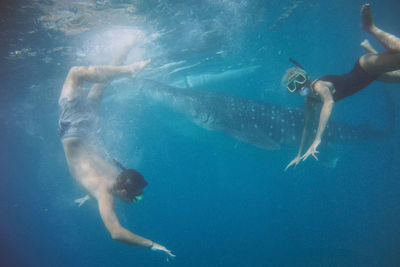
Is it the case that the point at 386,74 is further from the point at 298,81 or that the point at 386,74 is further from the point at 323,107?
the point at 298,81

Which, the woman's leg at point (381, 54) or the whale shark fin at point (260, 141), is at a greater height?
the woman's leg at point (381, 54)

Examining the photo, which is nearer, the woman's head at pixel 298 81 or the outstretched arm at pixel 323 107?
the outstretched arm at pixel 323 107

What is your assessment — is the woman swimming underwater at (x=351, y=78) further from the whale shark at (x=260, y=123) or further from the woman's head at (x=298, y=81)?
the whale shark at (x=260, y=123)

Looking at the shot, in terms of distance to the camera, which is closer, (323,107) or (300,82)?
(323,107)

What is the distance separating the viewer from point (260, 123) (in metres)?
7.71

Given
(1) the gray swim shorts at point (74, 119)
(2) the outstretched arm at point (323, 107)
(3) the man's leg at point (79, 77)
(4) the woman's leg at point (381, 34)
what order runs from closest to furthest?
(4) the woman's leg at point (381, 34)
(2) the outstretched arm at point (323, 107)
(3) the man's leg at point (79, 77)
(1) the gray swim shorts at point (74, 119)

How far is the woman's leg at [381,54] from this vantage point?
9.54ft

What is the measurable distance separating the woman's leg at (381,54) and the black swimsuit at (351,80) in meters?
0.17

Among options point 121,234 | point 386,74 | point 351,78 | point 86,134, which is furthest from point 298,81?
point 86,134

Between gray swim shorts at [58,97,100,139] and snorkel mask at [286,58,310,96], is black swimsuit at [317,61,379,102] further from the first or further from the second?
gray swim shorts at [58,97,100,139]

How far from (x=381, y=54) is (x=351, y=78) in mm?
689

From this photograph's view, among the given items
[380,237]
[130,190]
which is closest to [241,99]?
[130,190]

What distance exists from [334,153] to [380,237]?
1040 centimetres

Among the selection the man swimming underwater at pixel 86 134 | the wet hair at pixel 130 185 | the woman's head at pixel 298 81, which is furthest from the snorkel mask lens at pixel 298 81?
the man swimming underwater at pixel 86 134
